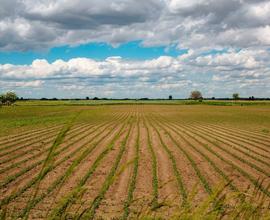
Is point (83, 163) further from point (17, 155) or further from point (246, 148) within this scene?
point (246, 148)

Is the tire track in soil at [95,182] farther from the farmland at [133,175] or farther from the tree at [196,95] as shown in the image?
the tree at [196,95]

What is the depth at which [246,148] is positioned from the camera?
55.7 feet

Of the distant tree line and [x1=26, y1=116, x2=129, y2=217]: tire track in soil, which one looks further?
the distant tree line

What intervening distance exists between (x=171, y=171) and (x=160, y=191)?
2.50m

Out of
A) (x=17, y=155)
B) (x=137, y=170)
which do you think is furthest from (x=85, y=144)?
(x=137, y=170)

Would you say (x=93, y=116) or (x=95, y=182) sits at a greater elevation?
(x=95, y=182)

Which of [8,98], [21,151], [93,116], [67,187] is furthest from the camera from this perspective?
[8,98]

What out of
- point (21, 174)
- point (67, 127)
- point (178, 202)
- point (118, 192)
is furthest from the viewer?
point (21, 174)

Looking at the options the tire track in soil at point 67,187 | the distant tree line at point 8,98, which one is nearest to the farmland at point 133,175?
the tire track in soil at point 67,187

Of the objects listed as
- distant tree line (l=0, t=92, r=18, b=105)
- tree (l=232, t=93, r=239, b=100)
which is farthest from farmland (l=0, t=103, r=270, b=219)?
tree (l=232, t=93, r=239, b=100)

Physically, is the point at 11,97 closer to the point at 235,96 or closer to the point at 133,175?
the point at 235,96

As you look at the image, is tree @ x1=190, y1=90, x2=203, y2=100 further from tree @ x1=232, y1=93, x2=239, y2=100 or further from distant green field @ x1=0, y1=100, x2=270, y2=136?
distant green field @ x1=0, y1=100, x2=270, y2=136

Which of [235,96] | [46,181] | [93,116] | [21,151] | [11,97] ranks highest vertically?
[235,96]

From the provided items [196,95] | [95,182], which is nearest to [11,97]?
[196,95]
